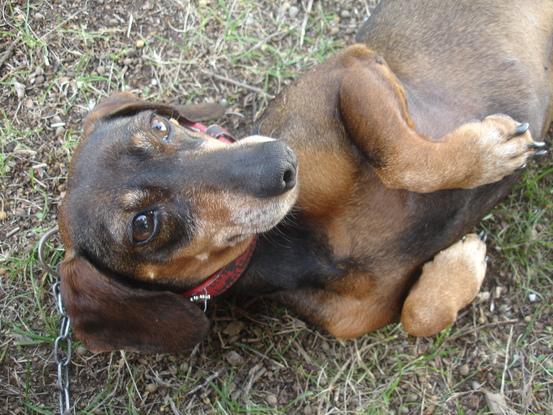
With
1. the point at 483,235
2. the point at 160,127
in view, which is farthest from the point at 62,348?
the point at 483,235

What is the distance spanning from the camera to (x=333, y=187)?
360cm

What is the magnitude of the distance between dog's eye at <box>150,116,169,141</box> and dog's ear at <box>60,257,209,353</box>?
0.85 meters

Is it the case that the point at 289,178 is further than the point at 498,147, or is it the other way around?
the point at 498,147

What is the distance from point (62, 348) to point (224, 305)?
4.48 feet

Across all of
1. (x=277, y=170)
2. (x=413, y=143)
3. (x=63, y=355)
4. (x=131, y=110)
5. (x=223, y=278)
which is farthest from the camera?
(x=63, y=355)

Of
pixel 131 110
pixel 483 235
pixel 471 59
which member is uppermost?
pixel 471 59

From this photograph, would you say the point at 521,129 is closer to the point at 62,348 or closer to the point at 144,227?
the point at 144,227

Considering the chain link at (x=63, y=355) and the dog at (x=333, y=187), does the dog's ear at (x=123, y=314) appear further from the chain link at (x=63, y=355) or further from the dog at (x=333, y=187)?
the chain link at (x=63, y=355)

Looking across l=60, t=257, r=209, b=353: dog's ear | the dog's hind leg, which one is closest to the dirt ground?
the dog's hind leg

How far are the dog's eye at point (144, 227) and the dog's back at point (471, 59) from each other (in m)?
1.74

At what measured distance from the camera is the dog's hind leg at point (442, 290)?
12.6 feet

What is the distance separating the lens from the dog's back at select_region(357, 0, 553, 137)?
386cm

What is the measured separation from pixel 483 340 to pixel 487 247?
→ 714mm

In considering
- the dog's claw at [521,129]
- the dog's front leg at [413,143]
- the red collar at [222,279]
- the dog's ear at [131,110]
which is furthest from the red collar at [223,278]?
the dog's claw at [521,129]
